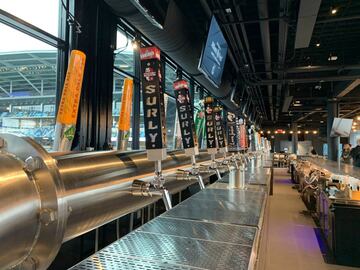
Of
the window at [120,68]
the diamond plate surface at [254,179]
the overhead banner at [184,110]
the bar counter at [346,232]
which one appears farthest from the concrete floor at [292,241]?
the window at [120,68]

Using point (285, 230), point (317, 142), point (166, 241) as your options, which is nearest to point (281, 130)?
point (317, 142)

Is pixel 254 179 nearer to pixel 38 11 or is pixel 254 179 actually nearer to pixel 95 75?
pixel 95 75

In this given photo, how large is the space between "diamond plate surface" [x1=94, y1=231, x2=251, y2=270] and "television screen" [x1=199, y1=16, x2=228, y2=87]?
2.69 m

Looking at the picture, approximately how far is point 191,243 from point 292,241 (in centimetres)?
465

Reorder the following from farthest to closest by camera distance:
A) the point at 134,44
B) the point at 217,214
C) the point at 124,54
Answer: the point at 134,44
the point at 124,54
the point at 217,214

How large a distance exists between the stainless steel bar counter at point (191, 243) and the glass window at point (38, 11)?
2.42 m

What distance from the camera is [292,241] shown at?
5094 millimetres

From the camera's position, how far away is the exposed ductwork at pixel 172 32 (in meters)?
2.79

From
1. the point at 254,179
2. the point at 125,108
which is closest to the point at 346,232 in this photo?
the point at 254,179

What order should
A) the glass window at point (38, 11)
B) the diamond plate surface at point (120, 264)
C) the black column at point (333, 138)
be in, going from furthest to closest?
the black column at point (333, 138), the glass window at point (38, 11), the diamond plate surface at point (120, 264)

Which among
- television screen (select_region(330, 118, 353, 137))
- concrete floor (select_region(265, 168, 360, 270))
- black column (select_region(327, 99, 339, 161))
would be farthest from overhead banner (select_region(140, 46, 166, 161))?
black column (select_region(327, 99, 339, 161))

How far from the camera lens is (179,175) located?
93.5 inches

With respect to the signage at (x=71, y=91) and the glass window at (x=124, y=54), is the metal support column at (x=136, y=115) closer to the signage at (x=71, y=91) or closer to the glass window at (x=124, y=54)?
the glass window at (x=124, y=54)

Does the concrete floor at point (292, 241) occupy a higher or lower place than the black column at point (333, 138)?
lower
